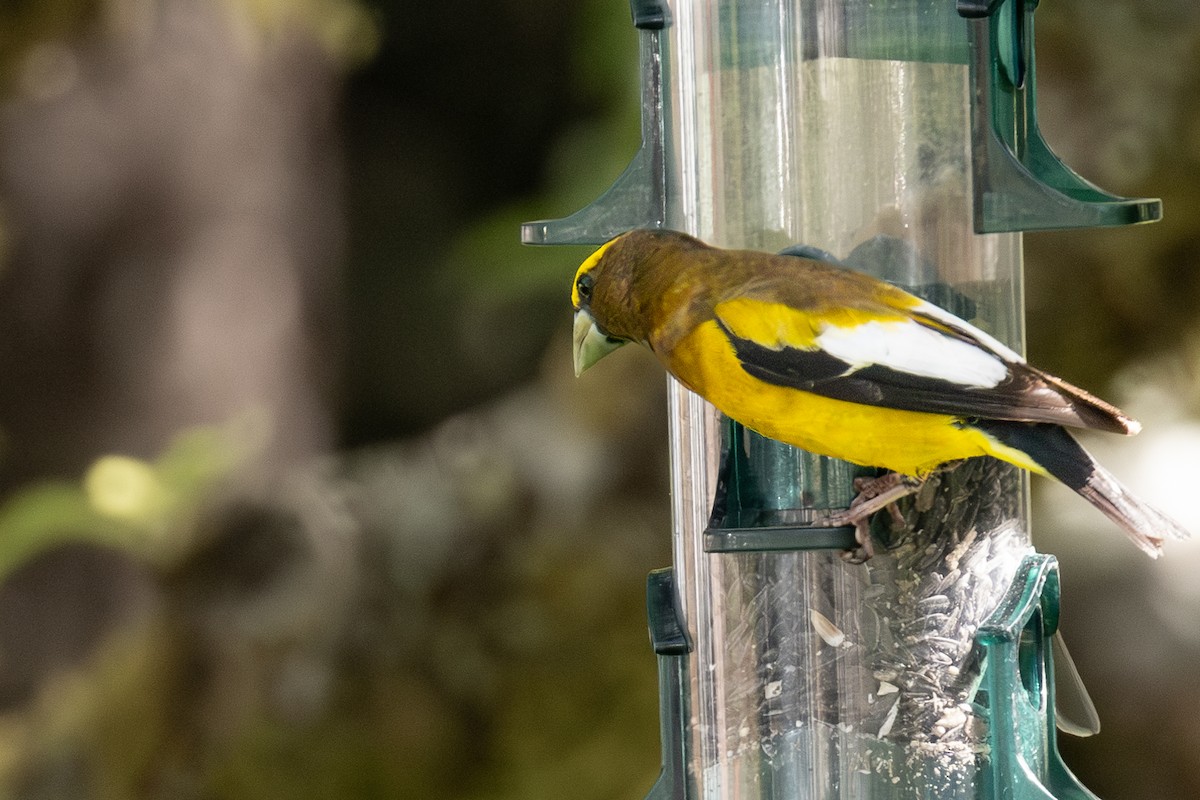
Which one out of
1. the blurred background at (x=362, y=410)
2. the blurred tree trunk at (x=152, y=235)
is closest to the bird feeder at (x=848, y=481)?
the blurred background at (x=362, y=410)

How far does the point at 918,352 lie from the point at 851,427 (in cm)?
18

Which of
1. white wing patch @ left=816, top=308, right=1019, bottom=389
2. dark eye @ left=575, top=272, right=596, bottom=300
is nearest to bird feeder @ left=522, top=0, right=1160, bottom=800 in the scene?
dark eye @ left=575, top=272, right=596, bottom=300

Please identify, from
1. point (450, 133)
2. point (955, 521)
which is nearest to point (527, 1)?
point (450, 133)

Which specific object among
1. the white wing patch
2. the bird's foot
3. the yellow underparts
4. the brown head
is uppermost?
the brown head

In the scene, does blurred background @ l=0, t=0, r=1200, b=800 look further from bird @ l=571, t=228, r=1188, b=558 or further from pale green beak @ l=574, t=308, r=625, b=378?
bird @ l=571, t=228, r=1188, b=558

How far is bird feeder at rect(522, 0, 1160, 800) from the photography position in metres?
2.83

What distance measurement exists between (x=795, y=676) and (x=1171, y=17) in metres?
3.06

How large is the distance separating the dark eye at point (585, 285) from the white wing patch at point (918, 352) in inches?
23.8

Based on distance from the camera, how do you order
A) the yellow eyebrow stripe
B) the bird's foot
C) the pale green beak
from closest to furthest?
the bird's foot
the yellow eyebrow stripe
the pale green beak

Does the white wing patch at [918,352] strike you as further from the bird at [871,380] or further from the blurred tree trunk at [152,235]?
the blurred tree trunk at [152,235]

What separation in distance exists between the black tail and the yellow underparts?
0.03 m

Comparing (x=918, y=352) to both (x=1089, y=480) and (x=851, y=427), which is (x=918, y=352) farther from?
(x=1089, y=480)

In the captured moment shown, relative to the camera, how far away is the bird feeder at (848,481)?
2.83 meters

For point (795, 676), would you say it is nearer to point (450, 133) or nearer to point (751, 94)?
point (751, 94)
